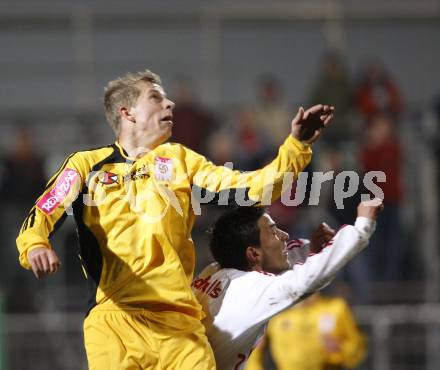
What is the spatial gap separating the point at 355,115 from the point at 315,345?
11.0 ft

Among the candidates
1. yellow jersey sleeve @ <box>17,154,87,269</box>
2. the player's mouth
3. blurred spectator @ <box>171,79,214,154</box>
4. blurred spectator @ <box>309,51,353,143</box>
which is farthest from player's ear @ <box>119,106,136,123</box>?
blurred spectator @ <box>309,51,353,143</box>

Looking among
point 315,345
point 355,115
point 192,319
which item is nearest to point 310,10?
point 355,115

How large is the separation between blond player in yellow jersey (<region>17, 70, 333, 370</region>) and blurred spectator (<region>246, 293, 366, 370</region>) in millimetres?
A: 5003

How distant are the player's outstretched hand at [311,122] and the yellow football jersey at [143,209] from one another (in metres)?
0.05

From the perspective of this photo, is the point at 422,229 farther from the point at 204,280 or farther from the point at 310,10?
the point at 204,280

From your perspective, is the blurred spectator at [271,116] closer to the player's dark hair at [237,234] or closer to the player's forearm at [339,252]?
the player's dark hair at [237,234]

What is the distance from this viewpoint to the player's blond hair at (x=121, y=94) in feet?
18.2

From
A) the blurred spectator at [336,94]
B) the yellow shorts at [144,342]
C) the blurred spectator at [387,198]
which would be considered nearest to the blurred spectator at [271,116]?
the blurred spectator at [336,94]

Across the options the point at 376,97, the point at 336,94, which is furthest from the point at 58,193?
the point at 376,97

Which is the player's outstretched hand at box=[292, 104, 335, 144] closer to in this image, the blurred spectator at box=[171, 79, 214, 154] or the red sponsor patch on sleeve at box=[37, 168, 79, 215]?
the red sponsor patch on sleeve at box=[37, 168, 79, 215]

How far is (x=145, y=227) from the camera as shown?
5215mm

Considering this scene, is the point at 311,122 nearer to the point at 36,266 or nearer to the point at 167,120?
the point at 167,120

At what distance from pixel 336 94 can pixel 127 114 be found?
7.46 metres

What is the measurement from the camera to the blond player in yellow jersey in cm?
510
